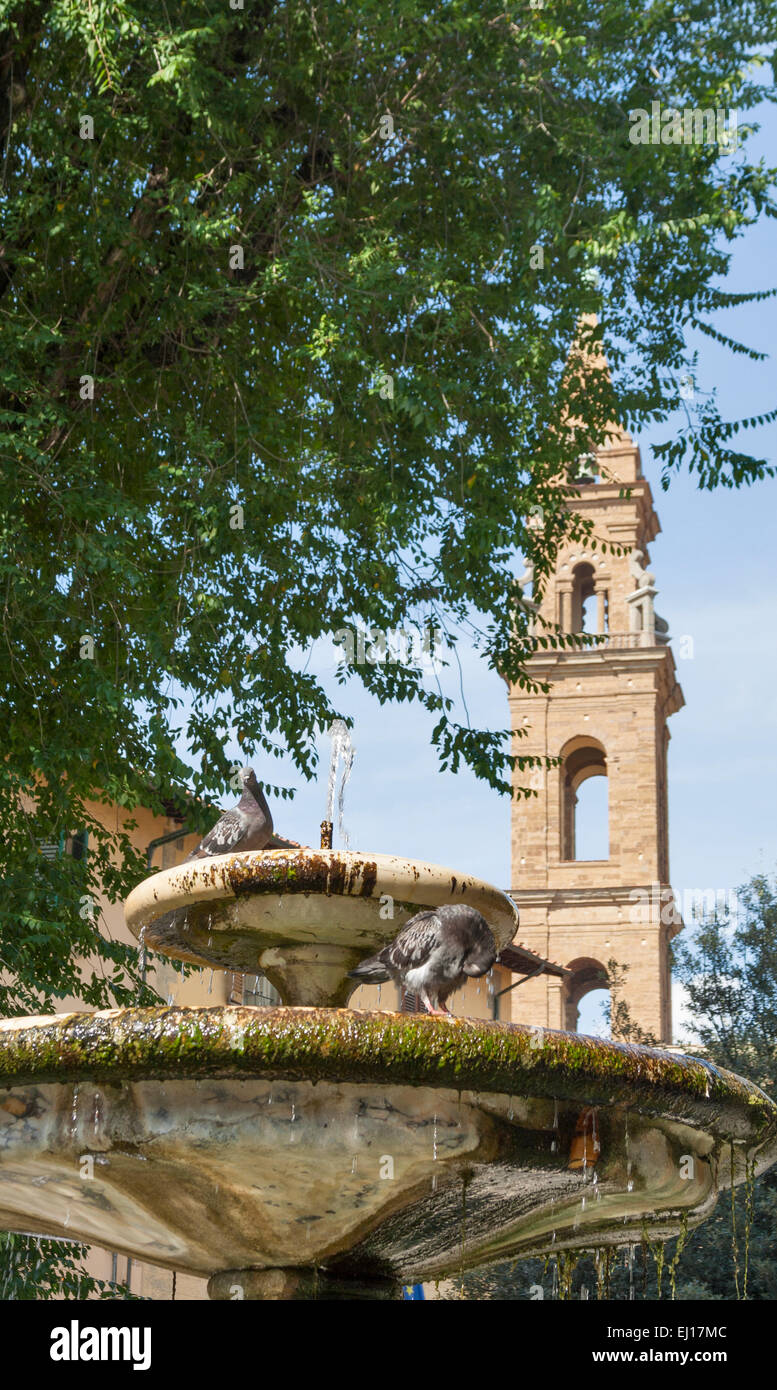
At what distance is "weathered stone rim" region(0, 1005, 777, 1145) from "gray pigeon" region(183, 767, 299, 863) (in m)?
1.81

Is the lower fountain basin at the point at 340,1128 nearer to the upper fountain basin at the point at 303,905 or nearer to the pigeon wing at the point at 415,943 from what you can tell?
the pigeon wing at the point at 415,943

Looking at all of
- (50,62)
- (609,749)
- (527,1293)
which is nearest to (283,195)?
(50,62)

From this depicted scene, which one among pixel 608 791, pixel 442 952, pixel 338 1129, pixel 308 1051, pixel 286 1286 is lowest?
pixel 286 1286

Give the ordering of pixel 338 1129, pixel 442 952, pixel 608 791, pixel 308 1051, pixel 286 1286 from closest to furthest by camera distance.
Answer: pixel 308 1051 < pixel 338 1129 < pixel 442 952 < pixel 286 1286 < pixel 608 791

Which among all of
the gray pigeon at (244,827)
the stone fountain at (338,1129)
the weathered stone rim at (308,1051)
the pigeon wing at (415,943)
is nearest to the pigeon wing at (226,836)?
the gray pigeon at (244,827)

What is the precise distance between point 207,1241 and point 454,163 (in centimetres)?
879

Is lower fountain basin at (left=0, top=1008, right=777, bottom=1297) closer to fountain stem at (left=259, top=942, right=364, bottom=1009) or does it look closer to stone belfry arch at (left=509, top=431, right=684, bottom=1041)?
fountain stem at (left=259, top=942, right=364, bottom=1009)

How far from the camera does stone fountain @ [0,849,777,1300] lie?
4098 mm

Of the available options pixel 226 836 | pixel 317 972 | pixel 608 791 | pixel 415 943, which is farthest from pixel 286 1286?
pixel 608 791

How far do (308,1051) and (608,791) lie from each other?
4343 cm

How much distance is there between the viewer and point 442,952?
15.5 feet

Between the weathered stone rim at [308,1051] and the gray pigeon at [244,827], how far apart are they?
1805 mm

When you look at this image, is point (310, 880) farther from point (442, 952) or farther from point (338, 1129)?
point (338, 1129)

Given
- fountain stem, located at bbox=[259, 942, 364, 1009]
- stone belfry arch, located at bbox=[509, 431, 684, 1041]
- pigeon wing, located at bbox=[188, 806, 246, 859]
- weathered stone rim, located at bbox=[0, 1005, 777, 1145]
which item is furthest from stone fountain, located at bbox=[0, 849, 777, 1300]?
stone belfry arch, located at bbox=[509, 431, 684, 1041]
